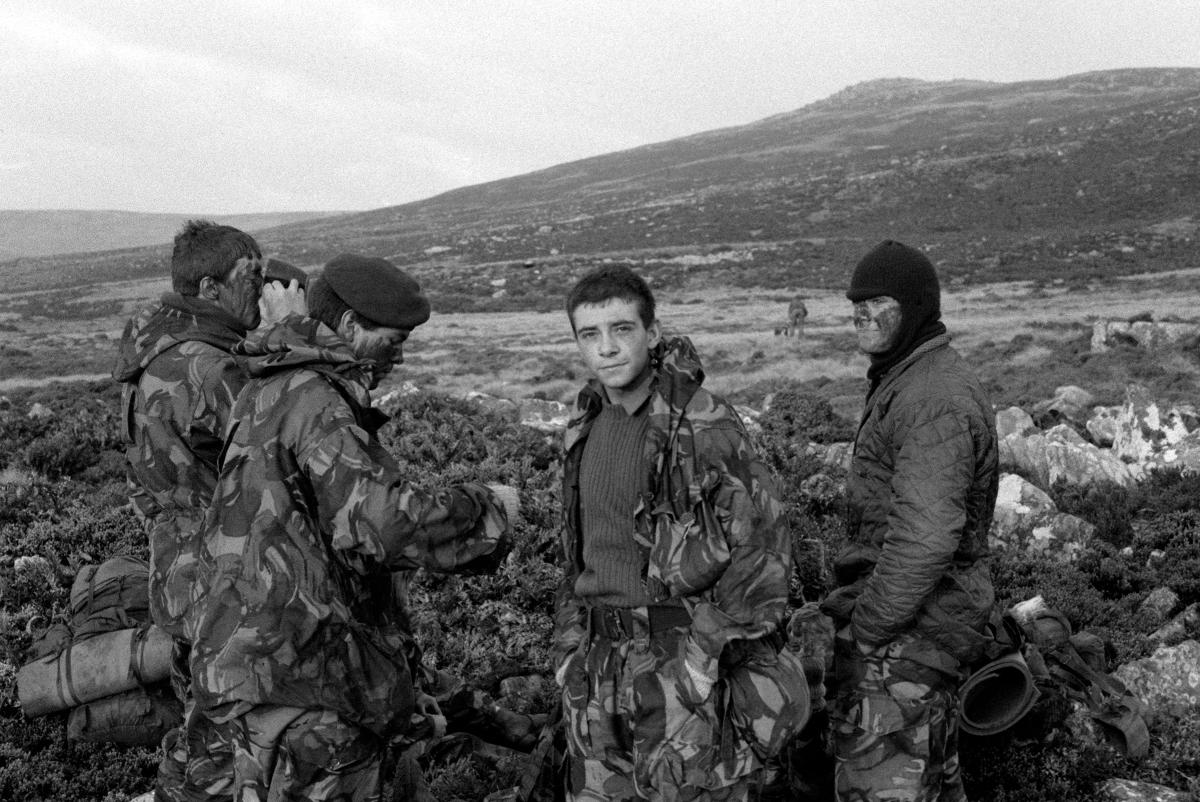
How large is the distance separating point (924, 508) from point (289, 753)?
7.81 ft

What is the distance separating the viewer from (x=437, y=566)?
2711mm

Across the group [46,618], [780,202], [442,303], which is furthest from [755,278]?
[46,618]

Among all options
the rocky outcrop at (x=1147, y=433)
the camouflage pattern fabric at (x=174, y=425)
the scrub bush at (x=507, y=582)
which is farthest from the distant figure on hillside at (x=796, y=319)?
the camouflage pattern fabric at (x=174, y=425)

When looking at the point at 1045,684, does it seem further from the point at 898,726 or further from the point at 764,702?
the point at 764,702

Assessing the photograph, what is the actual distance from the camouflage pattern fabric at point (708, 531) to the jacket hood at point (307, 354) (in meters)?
1.03

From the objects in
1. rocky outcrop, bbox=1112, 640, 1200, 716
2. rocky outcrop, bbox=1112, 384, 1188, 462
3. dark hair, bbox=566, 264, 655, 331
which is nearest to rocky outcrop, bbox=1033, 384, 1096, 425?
rocky outcrop, bbox=1112, 384, 1188, 462

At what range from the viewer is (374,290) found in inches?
117

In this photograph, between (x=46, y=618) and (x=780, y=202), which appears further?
(x=780, y=202)

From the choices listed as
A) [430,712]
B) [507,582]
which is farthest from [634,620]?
[507,582]

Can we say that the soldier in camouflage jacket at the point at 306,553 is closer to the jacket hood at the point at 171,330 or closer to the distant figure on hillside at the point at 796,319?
the jacket hood at the point at 171,330

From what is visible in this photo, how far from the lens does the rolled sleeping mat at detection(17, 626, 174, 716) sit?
14.1 ft

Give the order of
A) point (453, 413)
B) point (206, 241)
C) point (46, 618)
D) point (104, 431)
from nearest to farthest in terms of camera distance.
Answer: point (206, 241) < point (46, 618) < point (104, 431) < point (453, 413)

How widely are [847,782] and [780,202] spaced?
59.7 metres

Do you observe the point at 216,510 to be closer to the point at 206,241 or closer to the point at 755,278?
the point at 206,241
